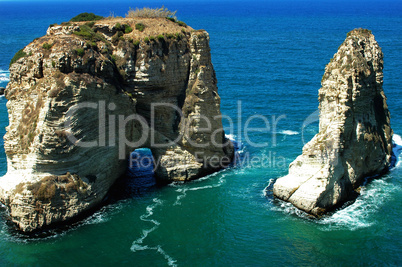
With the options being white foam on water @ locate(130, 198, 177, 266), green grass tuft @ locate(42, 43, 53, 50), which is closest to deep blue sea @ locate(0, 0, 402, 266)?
white foam on water @ locate(130, 198, 177, 266)

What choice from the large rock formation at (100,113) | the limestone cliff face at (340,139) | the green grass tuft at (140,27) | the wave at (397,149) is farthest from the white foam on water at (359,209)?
the green grass tuft at (140,27)

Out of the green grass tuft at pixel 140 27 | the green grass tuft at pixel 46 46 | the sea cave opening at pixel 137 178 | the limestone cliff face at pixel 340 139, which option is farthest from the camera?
the green grass tuft at pixel 140 27

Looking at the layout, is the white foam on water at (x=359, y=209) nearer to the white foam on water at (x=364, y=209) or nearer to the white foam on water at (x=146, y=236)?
the white foam on water at (x=364, y=209)

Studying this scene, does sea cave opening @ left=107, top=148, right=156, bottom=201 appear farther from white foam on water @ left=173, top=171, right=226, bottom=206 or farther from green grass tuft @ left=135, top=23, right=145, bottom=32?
green grass tuft @ left=135, top=23, right=145, bottom=32

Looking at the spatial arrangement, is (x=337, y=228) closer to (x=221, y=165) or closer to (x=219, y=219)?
(x=219, y=219)

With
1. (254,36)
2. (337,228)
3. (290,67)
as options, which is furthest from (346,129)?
(254,36)

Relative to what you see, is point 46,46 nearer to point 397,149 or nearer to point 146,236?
point 146,236
